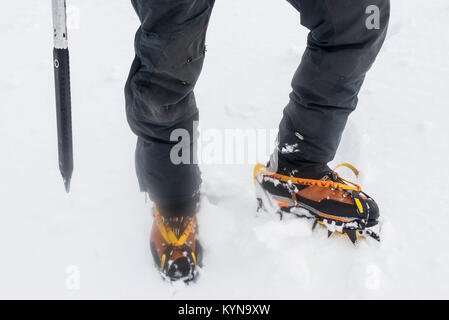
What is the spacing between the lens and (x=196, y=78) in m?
1.27

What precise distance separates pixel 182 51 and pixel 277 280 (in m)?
0.85

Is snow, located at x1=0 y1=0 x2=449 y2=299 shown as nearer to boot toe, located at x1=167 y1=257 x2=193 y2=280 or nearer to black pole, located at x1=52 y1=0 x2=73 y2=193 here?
boot toe, located at x1=167 y1=257 x2=193 y2=280

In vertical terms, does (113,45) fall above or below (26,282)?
above

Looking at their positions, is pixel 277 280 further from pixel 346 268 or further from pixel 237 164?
pixel 237 164

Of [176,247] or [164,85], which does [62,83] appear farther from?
[176,247]

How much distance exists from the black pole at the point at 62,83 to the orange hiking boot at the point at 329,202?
73cm

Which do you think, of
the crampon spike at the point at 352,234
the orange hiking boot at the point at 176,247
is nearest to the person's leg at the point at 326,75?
the crampon spike at the point at 352,234

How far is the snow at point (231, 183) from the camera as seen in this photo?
147cm

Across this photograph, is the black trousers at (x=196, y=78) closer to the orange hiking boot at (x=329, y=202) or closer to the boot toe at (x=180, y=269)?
the orange hiking boot at (x=329, y=202)

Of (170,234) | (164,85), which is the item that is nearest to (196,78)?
(164,85)

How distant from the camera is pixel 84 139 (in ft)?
7.18

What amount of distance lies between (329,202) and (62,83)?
3.36ft

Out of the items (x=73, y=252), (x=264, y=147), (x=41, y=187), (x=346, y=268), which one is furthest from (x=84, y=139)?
(x=346, y=268)

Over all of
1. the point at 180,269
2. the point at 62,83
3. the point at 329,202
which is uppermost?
the point at 62,83
